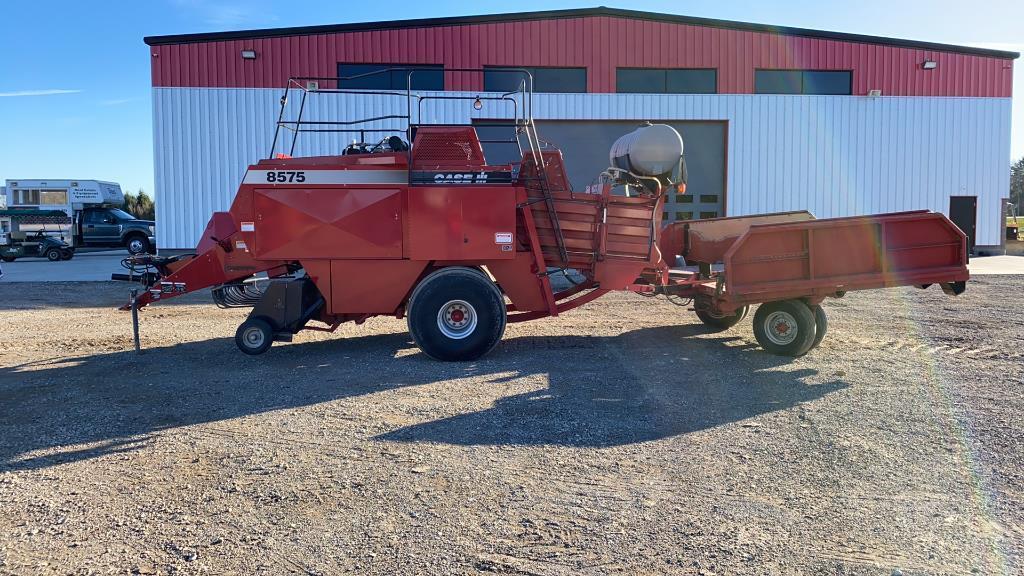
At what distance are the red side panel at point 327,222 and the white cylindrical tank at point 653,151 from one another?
263cm

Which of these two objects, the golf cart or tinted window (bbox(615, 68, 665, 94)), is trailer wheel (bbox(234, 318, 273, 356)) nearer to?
tinted window (bbox(615, 68, 665, 94))

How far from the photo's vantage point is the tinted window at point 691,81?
18656 mm

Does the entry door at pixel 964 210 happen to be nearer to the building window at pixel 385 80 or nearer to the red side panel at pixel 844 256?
the building window at pixel 385 80

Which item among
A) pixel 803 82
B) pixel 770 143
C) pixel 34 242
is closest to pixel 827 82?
pixel 803 82

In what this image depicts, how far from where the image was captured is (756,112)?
18.9 m

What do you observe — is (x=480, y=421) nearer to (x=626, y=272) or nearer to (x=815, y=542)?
(x=815, y=542)

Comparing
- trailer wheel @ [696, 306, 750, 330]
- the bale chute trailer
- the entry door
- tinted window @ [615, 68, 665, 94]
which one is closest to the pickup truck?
tinted window @ [615, 68, 665, 94]

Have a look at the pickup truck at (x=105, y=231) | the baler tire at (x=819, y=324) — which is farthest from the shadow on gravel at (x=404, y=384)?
the pickup truck at (x=105, y=231)

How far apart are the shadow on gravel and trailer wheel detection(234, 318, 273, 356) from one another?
0.16m

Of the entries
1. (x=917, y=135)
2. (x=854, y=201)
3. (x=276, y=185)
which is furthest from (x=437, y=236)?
(x=917, y=135)

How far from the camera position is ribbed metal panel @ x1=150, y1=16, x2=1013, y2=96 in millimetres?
17922

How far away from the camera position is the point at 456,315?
278 inches

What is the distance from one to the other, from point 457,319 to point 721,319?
350 cm

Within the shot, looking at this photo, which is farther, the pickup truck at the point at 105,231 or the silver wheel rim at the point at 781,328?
the pickup truck at the point at 105,231
